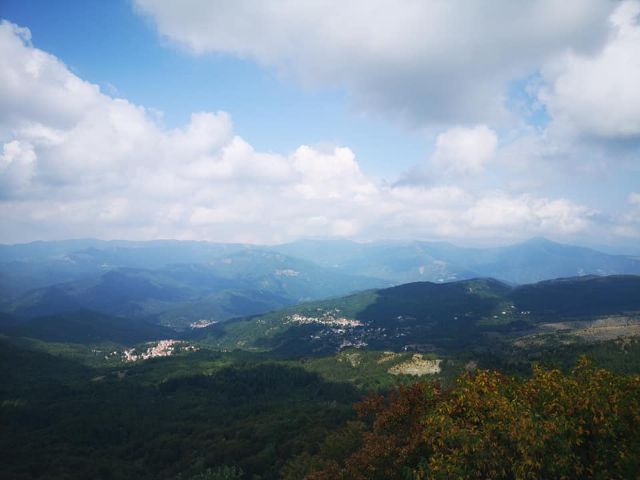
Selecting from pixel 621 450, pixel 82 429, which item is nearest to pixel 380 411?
pixel 621 450

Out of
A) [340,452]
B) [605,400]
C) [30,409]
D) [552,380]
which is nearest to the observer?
[605,400]

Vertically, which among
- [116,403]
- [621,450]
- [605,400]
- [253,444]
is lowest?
[116,403]

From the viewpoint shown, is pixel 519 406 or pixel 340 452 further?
pixel 340 452

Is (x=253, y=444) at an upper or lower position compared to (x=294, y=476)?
lower

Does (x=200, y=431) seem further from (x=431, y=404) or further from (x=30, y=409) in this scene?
(x=431, y=404)

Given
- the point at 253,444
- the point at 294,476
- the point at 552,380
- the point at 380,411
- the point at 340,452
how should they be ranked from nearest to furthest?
the point at 552,380 < the point at 380,411 < the point at 340,452 < the point at 294,476 < the point at 253,444

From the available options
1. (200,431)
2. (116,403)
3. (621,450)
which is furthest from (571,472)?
(116,403)
